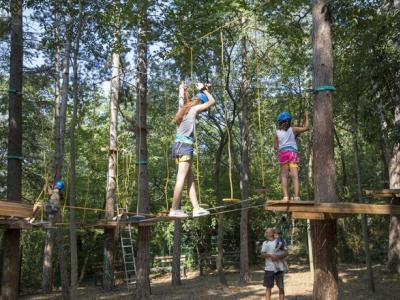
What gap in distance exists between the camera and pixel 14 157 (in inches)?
368

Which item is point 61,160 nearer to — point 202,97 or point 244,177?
point 244,177

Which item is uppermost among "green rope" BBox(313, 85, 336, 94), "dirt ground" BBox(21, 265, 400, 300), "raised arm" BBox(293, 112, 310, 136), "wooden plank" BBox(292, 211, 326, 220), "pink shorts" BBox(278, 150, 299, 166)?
"green rope" BBox(313, 85, 336, 94)

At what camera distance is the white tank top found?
18.9 ft

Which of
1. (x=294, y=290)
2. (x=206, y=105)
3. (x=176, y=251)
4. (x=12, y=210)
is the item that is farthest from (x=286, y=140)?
(x=176, y=251)

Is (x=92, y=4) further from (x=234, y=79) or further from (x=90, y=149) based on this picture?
(x=90, y=149)

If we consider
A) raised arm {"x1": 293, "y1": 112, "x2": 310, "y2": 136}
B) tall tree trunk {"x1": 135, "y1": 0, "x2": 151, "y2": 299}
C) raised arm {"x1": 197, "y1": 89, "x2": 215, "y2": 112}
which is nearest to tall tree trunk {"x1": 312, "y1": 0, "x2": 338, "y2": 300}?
raised arm {"x1": 293, "y1": 112, "x2": 310, "y2": 136}

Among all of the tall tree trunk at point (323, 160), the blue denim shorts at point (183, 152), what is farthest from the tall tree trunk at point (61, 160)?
the tall tree trunk at point (323, 160)

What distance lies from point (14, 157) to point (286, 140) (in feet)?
19.4

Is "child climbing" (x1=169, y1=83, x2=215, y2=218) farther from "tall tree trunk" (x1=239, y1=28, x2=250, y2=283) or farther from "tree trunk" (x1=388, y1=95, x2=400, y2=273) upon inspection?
"tree trunk" (x1=388, y1=95, x2=400, y2=273)

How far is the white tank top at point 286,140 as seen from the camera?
5754mm

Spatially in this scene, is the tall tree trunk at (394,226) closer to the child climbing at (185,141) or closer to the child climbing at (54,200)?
the child climbing at (54,200)

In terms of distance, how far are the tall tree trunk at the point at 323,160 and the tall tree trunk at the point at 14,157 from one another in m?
5.86

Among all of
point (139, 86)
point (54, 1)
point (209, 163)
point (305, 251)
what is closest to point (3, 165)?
point (139, 86)

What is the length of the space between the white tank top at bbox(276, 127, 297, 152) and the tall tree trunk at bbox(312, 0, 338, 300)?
1.03 feet
